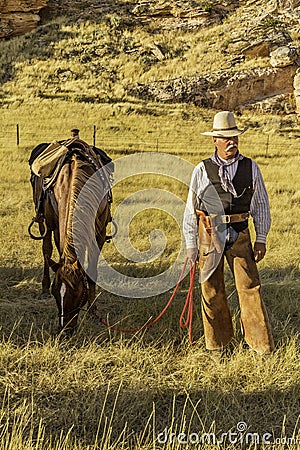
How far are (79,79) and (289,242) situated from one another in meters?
28.7

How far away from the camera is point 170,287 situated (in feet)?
20.3

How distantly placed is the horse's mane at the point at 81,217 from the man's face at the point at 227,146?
1513mm

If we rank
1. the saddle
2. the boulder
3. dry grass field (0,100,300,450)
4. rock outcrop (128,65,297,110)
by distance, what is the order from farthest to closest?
rock outcrop (128,65,297,110)
the boulder
the saddle
dry grass field (0,100,300,450)

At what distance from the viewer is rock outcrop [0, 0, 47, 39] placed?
134 ft

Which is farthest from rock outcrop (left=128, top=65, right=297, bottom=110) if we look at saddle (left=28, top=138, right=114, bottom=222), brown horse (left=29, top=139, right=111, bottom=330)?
brown horse (left=29, top=139, right=111, bottom=330)

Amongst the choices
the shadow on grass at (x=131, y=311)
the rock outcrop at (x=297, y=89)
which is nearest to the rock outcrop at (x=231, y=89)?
the rock outcrop at (x=297, y=89)

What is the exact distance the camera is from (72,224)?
14.6 feet

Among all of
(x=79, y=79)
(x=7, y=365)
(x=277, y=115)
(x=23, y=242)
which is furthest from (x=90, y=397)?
(x=79, y=79)

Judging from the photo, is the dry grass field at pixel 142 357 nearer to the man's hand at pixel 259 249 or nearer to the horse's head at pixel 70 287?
the horse's head at pixel 70 287

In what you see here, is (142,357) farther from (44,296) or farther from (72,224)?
(44,296)

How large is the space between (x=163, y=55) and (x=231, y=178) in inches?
1360

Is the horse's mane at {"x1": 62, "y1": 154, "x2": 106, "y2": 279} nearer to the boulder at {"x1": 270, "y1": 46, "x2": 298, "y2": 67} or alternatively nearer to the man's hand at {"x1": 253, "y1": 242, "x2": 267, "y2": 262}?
the man's hand at {"x1": 253, "y1": 242, "x2": 267, "y2": 262}

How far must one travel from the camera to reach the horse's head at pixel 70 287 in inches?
162

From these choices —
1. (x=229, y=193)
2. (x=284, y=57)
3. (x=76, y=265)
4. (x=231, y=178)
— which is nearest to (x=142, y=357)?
(x=76, y=265)
